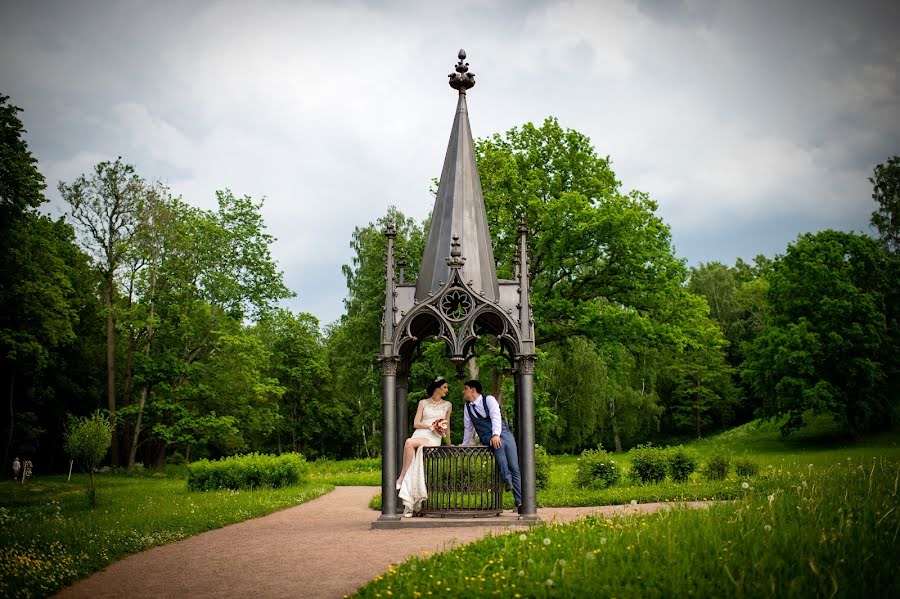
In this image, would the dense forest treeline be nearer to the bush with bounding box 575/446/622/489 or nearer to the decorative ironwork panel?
the bush with bounding box 575/446/622/489

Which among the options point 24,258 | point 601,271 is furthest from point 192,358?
point 601,271

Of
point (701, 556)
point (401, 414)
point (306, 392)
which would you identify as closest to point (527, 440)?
point (401, 414)

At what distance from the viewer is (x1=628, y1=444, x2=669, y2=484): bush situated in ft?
55.4

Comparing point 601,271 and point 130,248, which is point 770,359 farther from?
point 130,248

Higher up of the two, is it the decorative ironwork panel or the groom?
the decorative ironwork panel

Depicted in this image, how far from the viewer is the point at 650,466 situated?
1692 cm

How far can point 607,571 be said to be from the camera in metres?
5.38

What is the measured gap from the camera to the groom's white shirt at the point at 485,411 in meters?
10.7

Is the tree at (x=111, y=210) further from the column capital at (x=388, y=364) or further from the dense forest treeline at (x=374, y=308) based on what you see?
the column capital at (x=388, y=364)

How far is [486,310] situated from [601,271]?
15.3 m

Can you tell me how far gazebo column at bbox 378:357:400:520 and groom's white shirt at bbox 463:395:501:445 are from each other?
1158mm

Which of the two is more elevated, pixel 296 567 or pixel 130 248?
pixel 130 248

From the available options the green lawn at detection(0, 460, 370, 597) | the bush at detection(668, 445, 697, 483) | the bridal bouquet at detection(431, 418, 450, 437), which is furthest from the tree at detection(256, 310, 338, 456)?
the bridal bouquet at detection(431, 418, 450, 437)

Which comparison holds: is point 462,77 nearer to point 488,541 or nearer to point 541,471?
point 488,541
